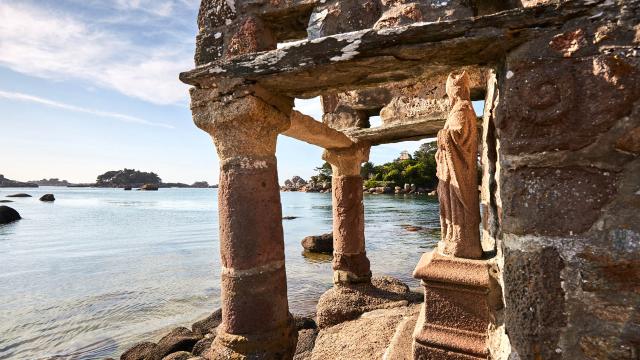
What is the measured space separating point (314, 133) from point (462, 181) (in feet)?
6.75

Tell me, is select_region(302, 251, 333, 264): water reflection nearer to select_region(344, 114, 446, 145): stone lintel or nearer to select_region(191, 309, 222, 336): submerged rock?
select_region(191, 309, 222, 336): submerged rock

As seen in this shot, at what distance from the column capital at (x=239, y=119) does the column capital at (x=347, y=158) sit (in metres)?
3.40

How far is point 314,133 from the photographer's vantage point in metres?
4.61

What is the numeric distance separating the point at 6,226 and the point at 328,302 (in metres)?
31.7

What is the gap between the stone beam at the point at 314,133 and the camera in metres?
3.95

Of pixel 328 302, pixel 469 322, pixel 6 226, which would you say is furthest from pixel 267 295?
pixel 6 226

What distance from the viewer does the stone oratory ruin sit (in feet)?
5.25

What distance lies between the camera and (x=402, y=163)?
5006 centimetres

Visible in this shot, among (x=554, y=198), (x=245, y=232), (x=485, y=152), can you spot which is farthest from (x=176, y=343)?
(x=554, y=198)

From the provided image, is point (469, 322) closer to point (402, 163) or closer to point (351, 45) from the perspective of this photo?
point (351, 45)

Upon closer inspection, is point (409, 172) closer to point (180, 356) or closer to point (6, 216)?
point (6, 216)

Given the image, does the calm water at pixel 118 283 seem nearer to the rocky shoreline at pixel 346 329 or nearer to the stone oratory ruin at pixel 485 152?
the rocky shoreline at pixel 346 329

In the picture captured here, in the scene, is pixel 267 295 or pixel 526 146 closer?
pixel 526 146

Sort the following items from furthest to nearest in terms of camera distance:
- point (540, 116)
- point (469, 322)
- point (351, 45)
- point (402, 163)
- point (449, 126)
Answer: point (402, 163) → point (449, 126) → point (469, 322) → point (351, 45) → point (540, 116)
